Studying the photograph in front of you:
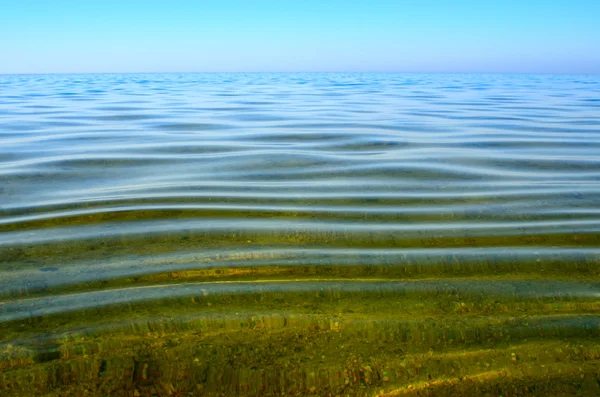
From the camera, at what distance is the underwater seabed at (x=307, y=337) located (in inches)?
61.2

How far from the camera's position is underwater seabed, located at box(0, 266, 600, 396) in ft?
5.10

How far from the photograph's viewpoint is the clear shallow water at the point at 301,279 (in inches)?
63.2

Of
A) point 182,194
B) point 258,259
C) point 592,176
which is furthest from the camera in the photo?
point 592,176

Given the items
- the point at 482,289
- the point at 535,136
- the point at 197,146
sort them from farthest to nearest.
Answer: the point at 535,136 < the point at 197,146 < the point at 482,289

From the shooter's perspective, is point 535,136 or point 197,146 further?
point 535,136

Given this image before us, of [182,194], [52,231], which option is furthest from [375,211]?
[52,231]

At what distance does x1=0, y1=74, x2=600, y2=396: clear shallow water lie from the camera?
1.61m

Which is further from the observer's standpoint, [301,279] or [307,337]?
[301,279]

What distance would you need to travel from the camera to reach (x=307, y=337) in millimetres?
1815

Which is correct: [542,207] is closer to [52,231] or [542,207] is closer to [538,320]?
[538,320]

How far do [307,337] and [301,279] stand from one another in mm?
480

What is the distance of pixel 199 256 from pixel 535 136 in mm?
6180

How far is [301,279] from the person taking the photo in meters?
2.28

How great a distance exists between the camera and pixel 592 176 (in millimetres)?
4461
